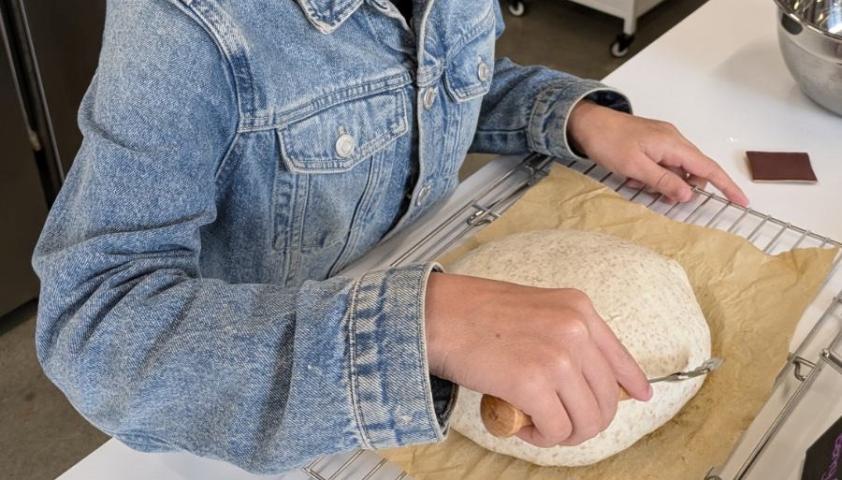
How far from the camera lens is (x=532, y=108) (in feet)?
3.19

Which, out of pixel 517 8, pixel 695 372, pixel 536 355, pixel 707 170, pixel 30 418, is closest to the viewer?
pixel 536 355

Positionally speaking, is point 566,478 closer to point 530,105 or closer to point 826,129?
point 530,105

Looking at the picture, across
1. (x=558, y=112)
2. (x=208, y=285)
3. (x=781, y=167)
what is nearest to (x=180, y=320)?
(x=208, y=285)

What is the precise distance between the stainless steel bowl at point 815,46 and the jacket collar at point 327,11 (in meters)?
0.57

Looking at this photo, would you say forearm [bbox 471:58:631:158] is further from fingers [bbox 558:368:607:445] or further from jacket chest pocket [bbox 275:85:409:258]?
fingers [bbox 558:368:607:445]

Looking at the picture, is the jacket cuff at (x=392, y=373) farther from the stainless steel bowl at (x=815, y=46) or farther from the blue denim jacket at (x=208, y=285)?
the stainless steel bowl at (x=815, y=46)

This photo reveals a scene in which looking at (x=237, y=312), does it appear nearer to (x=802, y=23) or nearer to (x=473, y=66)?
(x=473, y=66)

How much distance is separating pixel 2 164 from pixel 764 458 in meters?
Result: 1.36

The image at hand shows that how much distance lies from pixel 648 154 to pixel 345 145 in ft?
1.16

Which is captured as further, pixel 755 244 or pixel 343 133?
pixel 755 244

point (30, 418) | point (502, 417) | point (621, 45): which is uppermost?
point (502, 417)

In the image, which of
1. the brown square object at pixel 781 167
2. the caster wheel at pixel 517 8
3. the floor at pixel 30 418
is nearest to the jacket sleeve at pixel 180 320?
the brown square object at pixel 781 167

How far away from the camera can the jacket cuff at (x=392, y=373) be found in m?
0.57

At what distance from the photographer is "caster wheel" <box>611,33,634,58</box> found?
2486mm
